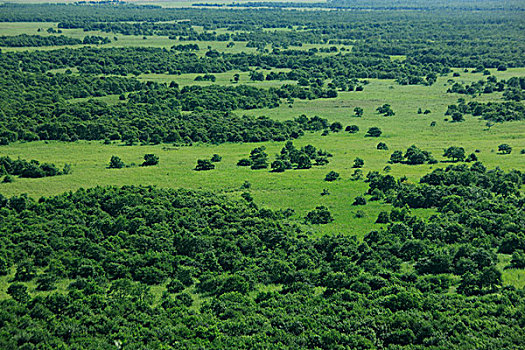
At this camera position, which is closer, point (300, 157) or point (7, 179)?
point (7, 179)

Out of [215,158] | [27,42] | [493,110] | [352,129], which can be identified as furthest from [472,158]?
[27,42]

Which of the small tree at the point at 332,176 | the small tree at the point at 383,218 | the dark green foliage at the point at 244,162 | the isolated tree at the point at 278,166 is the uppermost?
the small tree at the point at 383,218

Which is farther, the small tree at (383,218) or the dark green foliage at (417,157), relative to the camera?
the dark green foliage at (417,157)

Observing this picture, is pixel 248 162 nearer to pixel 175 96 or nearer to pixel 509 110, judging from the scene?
pixel 175 96

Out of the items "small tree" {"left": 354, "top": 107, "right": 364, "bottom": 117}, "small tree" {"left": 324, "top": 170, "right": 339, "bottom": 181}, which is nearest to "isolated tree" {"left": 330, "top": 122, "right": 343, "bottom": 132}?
"small tree" {"left": 354, "top": 107, "right": 364, "bottom": 117}

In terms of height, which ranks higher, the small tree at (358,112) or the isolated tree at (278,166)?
the isolated tree at (278,166)

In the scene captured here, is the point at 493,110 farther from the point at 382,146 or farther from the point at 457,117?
the point at 382,146

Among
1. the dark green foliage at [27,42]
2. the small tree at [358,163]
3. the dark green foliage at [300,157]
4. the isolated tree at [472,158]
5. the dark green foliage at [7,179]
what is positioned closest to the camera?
the dark green foliage at [7,179]

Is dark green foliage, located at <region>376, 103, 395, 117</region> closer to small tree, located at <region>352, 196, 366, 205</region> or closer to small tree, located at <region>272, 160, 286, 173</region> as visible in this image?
small tree, located at <region>272, 160, 286, 173</region>

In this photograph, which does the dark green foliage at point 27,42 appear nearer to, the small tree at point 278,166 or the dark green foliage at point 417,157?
the small tree at point 278,166

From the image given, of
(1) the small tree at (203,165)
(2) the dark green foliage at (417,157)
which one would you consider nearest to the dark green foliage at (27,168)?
(1) the small tree at (203,165)
